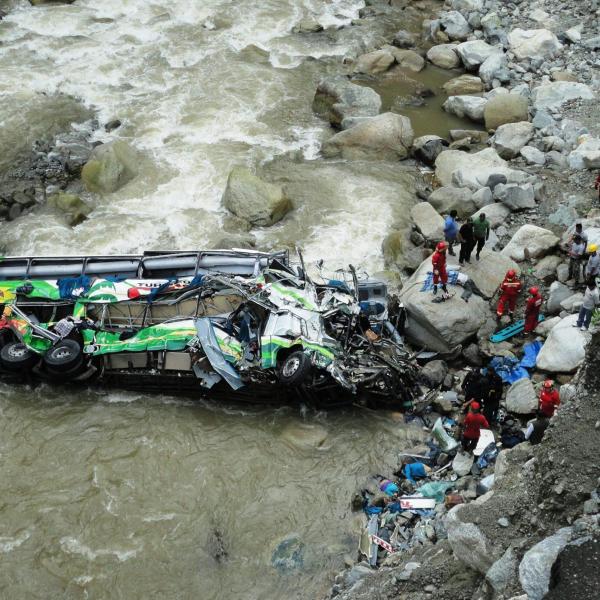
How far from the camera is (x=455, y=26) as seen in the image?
1008 inches

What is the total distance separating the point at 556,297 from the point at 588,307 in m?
1.34

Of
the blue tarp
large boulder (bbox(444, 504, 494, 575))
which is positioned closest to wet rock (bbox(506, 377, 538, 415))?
the blue tarp

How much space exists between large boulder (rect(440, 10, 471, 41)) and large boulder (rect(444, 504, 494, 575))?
70.7 ft

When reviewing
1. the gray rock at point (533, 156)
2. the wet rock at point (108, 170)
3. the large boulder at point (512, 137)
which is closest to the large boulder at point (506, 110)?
the large boulder at point (512, 137)

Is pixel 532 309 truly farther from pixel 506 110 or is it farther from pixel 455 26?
pixel 455 26

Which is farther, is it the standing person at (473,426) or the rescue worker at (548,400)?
the standing person at (473,426)

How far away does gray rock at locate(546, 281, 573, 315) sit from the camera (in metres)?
13.2

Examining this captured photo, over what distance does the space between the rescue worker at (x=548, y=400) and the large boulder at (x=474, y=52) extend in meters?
15.9

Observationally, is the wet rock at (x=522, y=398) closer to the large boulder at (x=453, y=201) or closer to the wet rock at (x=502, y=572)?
the wet rock at (x=502, y=572)

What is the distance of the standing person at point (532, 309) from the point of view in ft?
41.1

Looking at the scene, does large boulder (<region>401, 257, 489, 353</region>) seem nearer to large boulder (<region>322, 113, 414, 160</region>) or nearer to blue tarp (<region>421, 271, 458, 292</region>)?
blue tarp (<region>421, 271, 458, 292</region>)

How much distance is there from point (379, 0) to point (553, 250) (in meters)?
18.6

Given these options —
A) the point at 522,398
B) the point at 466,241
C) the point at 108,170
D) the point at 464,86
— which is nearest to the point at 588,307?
the point at 522,398

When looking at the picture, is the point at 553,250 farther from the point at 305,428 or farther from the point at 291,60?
the point at 291,60
